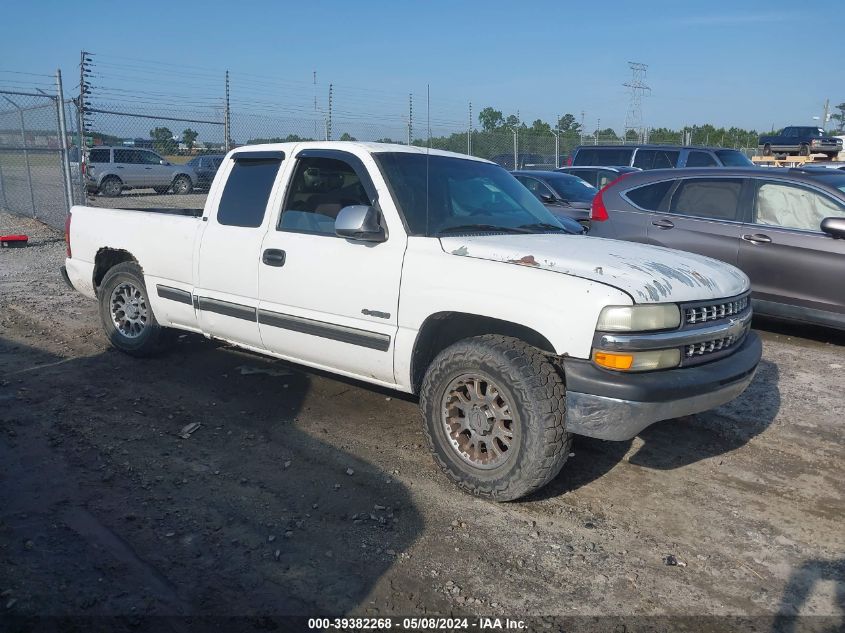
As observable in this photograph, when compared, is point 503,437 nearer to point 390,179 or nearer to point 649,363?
point 649,363

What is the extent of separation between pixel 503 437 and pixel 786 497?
1623 millimetres

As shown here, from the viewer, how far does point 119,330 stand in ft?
21.1

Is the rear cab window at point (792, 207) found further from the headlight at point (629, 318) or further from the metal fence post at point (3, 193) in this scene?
the metal fence post at point (3, 193)

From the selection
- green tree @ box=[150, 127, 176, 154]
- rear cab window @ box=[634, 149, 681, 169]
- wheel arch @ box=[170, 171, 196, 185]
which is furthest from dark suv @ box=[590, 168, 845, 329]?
wheel arch @ box=[170, 171, 196, 185]

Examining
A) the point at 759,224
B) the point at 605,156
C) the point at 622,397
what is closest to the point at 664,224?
the point at 759,224

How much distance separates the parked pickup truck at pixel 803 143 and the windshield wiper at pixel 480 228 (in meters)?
22.4

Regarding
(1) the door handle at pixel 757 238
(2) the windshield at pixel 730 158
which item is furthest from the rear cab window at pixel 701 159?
(1) the door handle at pixel 757 238

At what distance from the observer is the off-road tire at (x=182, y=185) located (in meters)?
22.1

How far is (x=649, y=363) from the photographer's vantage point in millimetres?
3572

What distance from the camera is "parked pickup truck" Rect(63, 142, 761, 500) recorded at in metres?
3.57

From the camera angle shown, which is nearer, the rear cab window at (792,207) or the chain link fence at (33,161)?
the rear cab window at (792,207)

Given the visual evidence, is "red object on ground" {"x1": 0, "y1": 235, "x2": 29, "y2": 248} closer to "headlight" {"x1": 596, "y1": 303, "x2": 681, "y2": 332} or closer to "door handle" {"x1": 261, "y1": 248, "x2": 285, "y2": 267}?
"door handle" {"x1": 261, "y1": 248, "x2": 285, "y2": 267}

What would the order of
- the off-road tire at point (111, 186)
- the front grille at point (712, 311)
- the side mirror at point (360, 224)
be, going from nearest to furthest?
the front grille at point (712, 311), the side mirror at point (360, 224), the off-road tire at point (111, 186)

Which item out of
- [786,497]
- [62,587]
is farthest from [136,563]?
[786,497]
